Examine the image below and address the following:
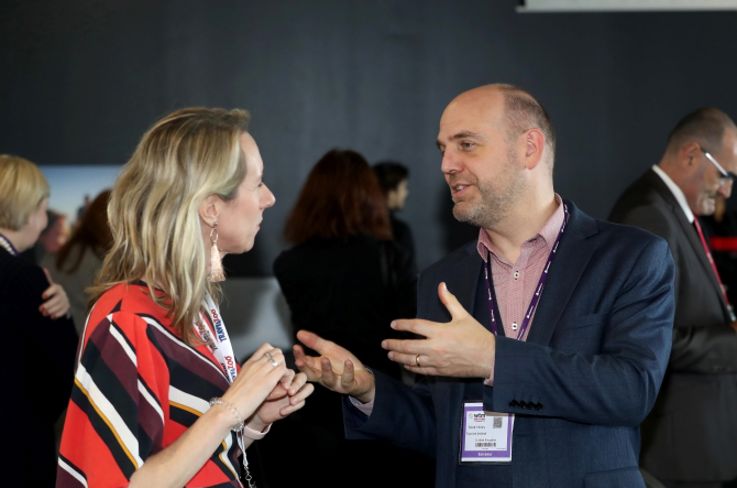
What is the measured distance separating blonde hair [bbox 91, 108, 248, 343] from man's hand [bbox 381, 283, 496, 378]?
498 mm

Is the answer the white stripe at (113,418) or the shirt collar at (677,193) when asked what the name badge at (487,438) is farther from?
the shirt collar at (677,193)

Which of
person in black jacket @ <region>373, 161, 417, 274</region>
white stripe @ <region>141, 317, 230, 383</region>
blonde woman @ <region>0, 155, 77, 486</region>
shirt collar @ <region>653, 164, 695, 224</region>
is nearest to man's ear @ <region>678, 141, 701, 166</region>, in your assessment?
shirt collar @ <region>653, 164, 695, 224</region>

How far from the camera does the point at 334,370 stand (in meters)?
2.66

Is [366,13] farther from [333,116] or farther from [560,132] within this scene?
[560,132]

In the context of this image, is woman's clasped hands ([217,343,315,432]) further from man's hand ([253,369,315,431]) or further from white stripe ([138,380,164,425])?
white stripe ([138,380,164,425])

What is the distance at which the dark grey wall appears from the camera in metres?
6.59

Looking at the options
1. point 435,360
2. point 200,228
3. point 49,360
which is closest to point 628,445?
point 435,360

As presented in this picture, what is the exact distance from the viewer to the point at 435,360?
2.35 m

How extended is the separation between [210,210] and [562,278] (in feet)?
3.05

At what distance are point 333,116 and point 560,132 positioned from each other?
155 cm

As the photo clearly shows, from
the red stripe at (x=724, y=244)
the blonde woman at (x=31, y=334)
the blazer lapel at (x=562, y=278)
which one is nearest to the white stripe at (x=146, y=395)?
the blazer lapel at (x=562, y=278)

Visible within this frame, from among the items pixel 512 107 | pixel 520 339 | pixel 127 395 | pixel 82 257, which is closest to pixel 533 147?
pixel 512 107

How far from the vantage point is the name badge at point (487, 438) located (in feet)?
8.27

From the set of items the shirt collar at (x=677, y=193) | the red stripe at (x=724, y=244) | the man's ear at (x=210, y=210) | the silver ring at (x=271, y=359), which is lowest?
the red stripe at (x=724, y=244)
